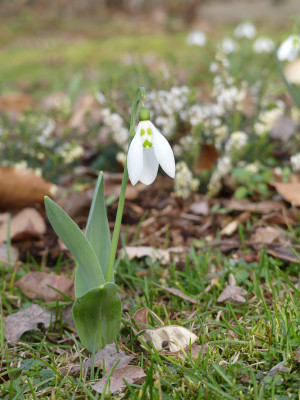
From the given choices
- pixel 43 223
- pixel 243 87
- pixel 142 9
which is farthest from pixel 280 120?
pixel 142 9

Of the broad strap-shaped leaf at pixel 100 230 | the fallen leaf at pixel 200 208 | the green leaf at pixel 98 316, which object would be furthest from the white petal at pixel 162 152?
the fallen leaf at pixel 200 208

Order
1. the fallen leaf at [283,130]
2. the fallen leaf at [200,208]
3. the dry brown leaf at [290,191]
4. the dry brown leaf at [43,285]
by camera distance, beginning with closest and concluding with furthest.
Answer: the dry brown leaf at [43,285], the dry brown leaf at [290,191], the fallen leaf at [200,208], the fallen leaf at [283,130]

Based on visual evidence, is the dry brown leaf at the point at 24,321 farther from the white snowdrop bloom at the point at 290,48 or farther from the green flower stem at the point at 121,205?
Answer: the white snowdrop bloom at the point at 290,48

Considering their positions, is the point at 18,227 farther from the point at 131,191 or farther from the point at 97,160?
the point at 97,160

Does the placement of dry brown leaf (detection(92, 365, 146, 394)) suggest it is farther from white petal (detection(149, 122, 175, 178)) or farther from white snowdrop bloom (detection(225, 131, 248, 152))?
white snowdrop bloom (detection(225, 131, 248, 152))

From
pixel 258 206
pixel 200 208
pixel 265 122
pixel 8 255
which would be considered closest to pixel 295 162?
pixel 265 122

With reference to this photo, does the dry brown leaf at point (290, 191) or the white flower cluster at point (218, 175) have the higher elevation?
the white flower cluster at point (218, 175)

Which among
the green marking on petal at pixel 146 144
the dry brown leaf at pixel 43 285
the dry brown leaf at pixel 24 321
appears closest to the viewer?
the green marking on petal at pixel 146 144

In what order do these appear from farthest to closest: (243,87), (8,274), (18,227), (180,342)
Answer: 1. (243,87)
2. (18,227)
3. (8,274)
4. (180,342)
